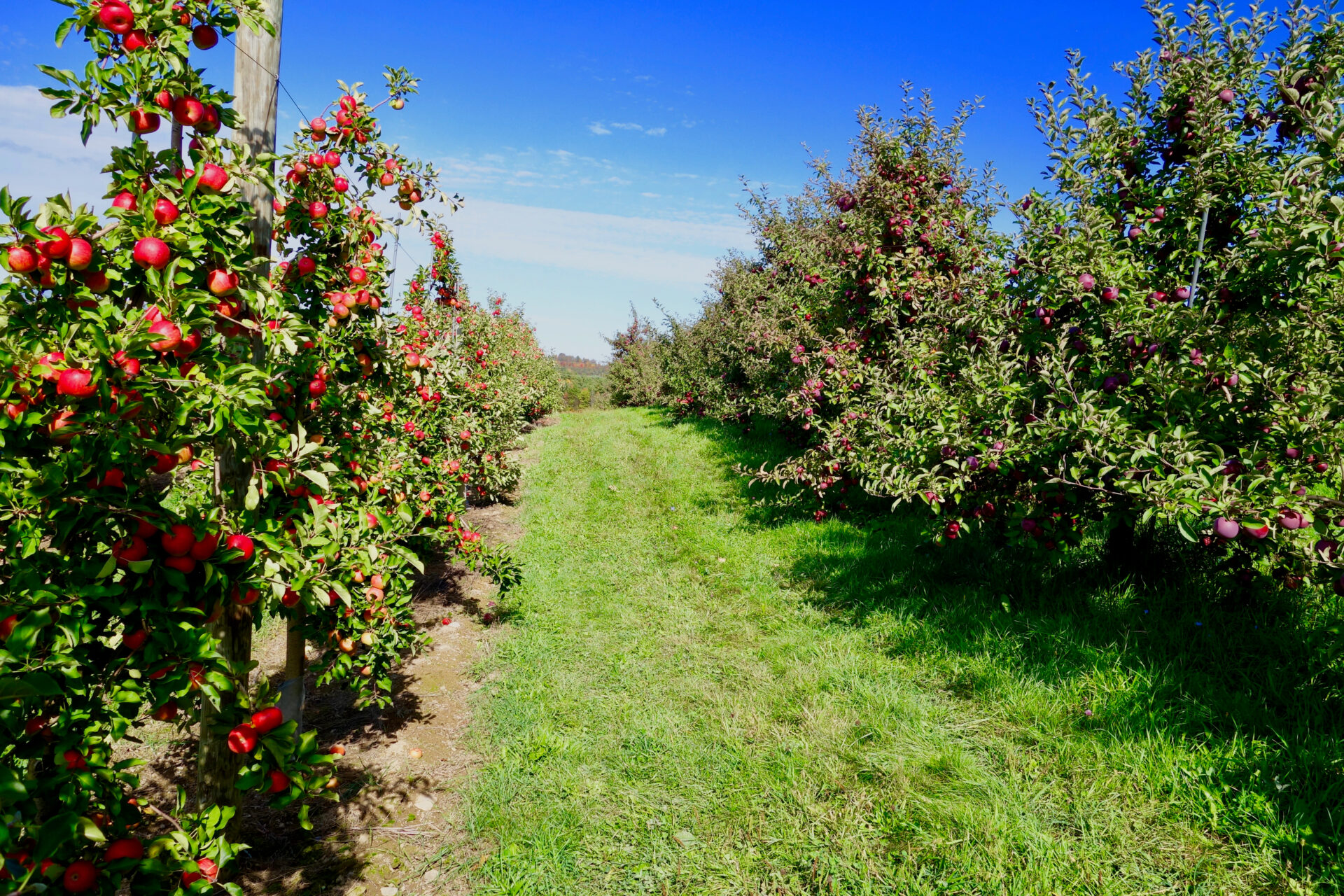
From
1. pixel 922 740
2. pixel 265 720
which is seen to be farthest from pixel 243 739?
A: pixel 922 740

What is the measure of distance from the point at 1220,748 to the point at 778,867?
221 centimetres

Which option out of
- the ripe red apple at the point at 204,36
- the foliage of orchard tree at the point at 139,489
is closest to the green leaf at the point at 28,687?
the foliage of orchard tree at the point at 139,489

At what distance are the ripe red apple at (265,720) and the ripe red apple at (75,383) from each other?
1145 mm

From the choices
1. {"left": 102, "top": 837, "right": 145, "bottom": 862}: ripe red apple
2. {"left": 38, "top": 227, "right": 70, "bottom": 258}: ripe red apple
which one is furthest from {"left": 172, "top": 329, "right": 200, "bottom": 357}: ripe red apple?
{"left": 102, "top": 837, "right": 145, "bottom": 862}: ripe red apple

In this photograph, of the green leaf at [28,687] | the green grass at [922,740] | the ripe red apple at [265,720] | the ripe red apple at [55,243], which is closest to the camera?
the green leaf at [28,687]

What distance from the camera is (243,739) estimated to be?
208 centimetres

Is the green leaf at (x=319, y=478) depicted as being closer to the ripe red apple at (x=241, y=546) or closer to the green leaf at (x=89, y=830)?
the ripe red apple at (x=241, y=546)

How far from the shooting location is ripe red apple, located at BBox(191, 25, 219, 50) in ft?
7.00

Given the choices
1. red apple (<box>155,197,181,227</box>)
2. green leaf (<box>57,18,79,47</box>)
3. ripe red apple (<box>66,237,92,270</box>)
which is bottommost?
ripe red apple (<box>66,237,92,270</box>)

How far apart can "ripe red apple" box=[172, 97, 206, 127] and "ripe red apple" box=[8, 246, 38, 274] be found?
69 cm

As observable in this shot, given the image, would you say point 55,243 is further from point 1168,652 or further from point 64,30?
point 1168,652

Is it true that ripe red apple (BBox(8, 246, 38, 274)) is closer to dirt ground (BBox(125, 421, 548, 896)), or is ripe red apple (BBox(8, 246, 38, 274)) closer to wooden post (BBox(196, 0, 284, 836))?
wooden post (BBox(196, 0, 284, 836))

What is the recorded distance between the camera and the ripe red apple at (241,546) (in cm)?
197

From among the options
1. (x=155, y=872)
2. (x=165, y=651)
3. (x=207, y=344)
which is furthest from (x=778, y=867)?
(x=207, y=344)
